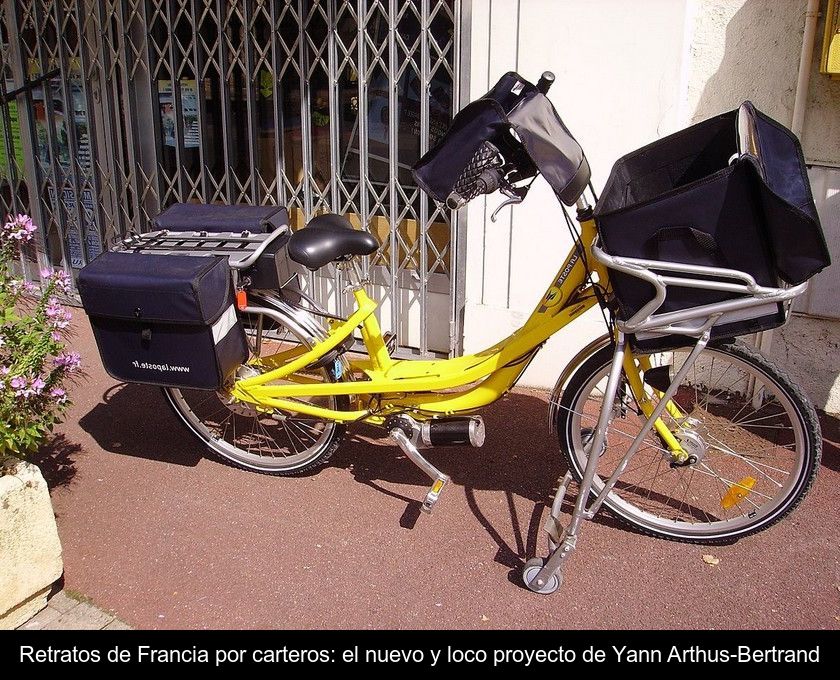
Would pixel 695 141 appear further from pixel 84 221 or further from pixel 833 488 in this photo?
pixel 84 221

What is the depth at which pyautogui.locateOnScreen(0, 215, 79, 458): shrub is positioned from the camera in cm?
305

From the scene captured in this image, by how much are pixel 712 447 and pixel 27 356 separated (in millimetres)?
2735

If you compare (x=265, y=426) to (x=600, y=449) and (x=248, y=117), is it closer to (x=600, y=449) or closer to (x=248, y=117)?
(x=600, y=449)

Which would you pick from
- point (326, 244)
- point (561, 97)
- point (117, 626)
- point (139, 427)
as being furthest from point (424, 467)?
point (561, 97)

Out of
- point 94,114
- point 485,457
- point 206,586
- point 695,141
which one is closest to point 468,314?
point 485,457

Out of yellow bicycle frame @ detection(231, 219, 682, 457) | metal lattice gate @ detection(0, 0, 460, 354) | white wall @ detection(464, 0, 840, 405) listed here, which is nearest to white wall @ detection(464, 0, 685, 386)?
white wall @ detection(464, 0, 840, 405)

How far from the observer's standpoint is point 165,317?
3.41 meters

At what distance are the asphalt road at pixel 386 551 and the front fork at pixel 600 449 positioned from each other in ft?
0.33

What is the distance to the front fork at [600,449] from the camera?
2910 mm

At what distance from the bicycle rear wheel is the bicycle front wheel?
1121 millimetres

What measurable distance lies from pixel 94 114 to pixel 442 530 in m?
4.40

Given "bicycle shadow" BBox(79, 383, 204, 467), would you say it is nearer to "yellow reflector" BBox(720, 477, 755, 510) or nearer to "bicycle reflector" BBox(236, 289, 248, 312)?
"bicycle reflector" BBox(236, 289, 248, 312)

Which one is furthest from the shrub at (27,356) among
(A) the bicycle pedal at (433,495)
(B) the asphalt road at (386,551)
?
(A) the bicycle pedal at (433,495)
